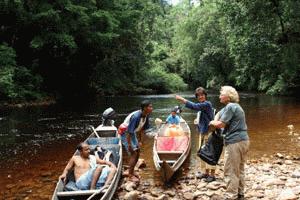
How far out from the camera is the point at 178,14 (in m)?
90.4

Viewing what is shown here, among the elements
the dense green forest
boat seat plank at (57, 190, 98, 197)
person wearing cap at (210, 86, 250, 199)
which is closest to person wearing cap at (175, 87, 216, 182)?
person wearing cap at (210, 86, 250, 199)

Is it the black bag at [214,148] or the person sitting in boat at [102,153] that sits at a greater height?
the black bag at [214,148]

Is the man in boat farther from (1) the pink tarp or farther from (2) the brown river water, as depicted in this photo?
(1) the pink tarp

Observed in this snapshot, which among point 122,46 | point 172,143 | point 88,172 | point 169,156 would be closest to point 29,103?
point 122,46

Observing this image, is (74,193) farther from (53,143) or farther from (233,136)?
(53,143)

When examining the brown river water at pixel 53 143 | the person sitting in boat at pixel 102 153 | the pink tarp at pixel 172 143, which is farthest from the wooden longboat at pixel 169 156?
the person sitting in boat at pixel 102 153

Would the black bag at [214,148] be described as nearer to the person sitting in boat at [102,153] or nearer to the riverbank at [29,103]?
the person sitting in boat at [102,153]

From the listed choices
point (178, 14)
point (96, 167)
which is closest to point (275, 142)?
point (96, 167)

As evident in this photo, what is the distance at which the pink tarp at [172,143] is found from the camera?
1055cm

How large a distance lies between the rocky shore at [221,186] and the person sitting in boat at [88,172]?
0.58 meters

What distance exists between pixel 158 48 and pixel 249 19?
3993cm

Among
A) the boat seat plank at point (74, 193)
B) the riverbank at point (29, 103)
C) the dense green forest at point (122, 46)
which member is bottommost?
the riverbank at point (29, 103)

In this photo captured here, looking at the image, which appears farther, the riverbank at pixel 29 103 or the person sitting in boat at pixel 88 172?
the riverbank at pixel 29 103

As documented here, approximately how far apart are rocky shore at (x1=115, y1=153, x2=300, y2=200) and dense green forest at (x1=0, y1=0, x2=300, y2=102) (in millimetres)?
19191
